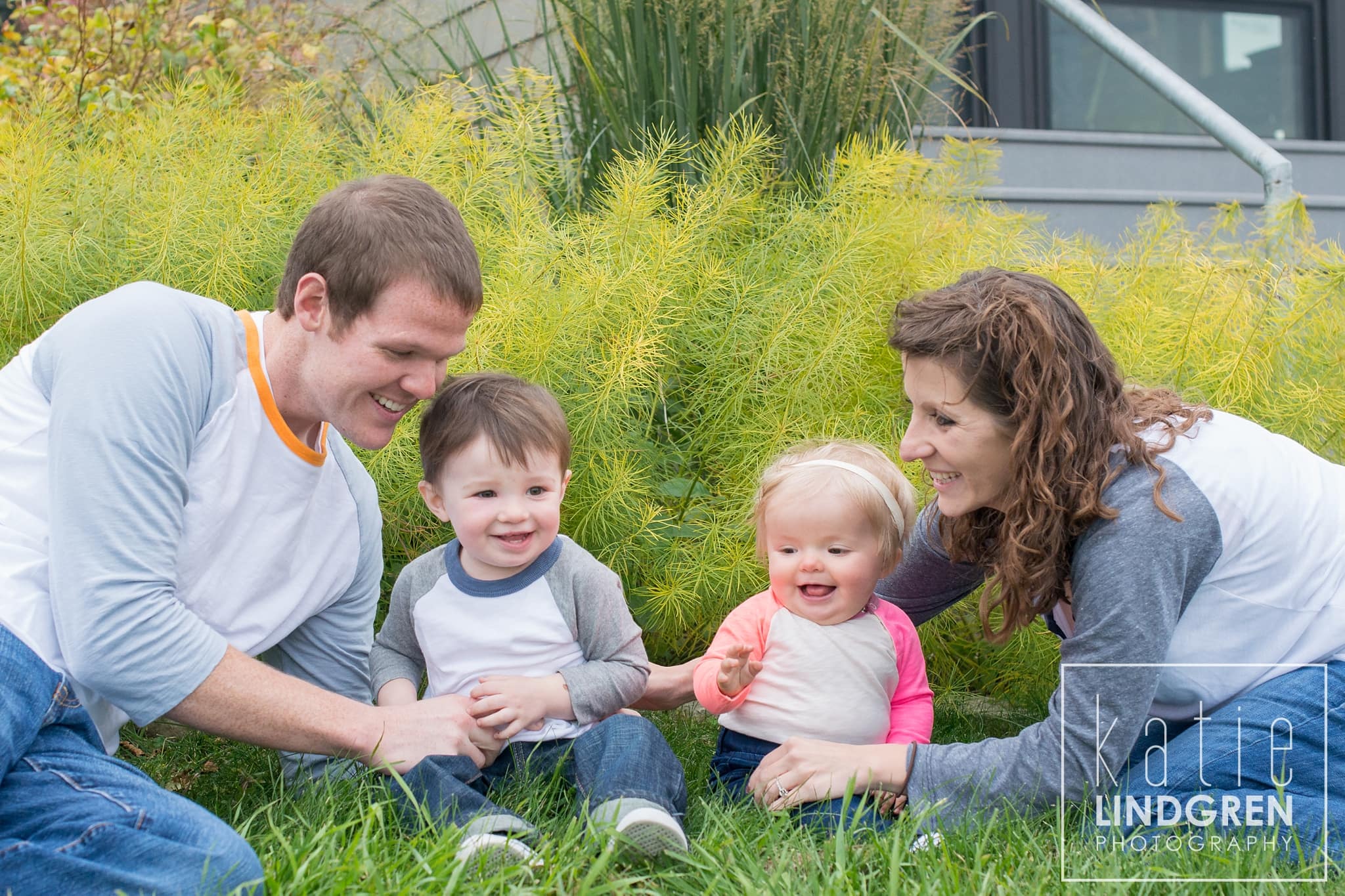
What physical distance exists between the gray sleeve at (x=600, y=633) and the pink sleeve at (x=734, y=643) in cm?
12

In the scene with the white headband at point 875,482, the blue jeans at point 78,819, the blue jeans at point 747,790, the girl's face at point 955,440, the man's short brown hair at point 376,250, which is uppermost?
the man's short brown hair at point 376,250

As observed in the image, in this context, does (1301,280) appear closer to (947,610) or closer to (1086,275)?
(1086,275)

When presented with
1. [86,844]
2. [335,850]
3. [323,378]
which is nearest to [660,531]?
[323,378]

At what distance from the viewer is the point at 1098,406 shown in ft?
6.10

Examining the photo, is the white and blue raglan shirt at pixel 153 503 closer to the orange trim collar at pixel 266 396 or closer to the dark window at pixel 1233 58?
the orange trim collar at pixel 266 396

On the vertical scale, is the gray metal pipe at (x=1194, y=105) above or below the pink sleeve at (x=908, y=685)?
above

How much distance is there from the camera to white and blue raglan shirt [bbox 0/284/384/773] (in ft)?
5.53

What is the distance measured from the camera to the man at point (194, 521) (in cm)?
160

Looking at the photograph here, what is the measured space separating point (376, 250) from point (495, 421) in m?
0.41

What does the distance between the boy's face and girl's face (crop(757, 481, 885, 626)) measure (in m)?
0.41

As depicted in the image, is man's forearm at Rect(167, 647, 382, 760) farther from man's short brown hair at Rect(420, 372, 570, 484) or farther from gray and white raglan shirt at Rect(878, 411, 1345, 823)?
gray and white raglan shirt at Rect(878, 411, 1345, 823)

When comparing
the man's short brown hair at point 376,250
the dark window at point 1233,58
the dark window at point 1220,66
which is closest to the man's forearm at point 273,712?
the man's short brown hair at point 376,250

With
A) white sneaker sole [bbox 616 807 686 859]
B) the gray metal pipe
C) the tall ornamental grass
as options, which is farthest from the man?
the gray metal pipe

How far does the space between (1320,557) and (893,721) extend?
2.53ft
